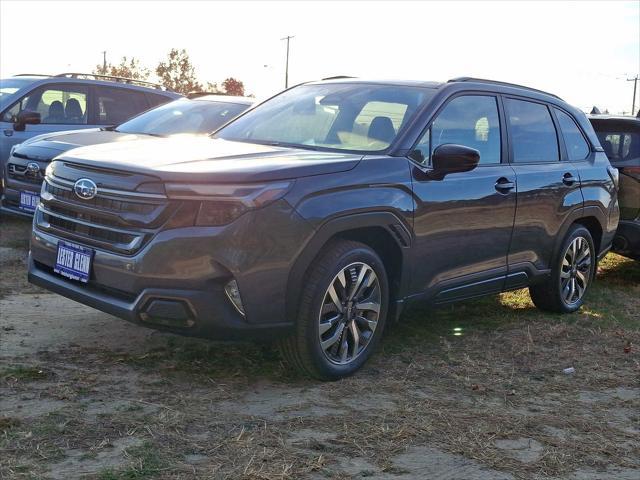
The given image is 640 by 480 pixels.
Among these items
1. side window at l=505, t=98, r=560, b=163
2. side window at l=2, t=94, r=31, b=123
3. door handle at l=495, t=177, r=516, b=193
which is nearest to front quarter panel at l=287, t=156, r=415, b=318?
door handle at l=495, t=177, r=516, b=193

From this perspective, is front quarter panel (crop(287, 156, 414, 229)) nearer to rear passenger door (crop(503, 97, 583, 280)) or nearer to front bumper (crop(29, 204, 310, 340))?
front bumper (crop(29, 204, 310, 340))

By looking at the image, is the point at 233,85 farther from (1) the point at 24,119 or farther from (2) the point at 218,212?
(2) the point at 218,212

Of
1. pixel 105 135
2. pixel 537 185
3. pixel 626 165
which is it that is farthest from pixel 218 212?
pixel 626 165

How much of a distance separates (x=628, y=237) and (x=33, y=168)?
581cm

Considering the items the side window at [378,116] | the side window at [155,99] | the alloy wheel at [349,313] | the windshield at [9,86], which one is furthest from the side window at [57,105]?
the alloy wheel at [349,313]

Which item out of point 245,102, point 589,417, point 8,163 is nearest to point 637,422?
point 589,417

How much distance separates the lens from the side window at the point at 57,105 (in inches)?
382

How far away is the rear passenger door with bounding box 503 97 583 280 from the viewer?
19.1 ft

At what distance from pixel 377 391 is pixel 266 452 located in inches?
43.4

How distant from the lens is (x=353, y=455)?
359 cm

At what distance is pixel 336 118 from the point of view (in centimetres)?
525

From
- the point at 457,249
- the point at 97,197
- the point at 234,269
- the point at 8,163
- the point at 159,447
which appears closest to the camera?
the point at 159,447

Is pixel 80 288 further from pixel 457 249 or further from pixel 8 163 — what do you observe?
pixel 8 163

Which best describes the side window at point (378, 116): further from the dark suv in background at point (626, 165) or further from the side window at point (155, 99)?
the side window at point (155, 99)
